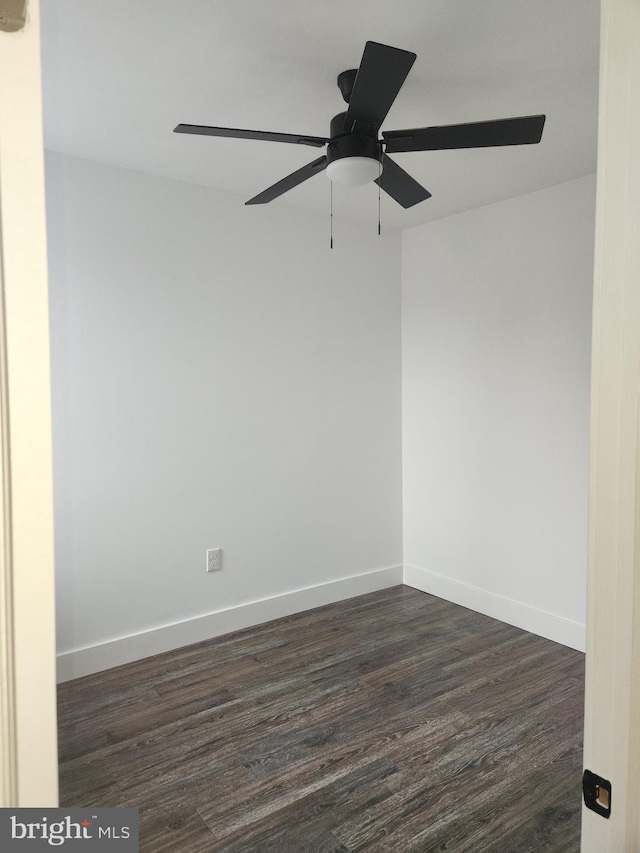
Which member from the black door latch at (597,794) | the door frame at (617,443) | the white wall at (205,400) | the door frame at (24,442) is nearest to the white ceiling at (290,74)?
the white wall at (205,400)

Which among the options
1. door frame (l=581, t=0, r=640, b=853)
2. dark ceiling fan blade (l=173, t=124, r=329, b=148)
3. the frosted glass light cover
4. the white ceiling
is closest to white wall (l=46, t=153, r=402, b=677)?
the white ceiling

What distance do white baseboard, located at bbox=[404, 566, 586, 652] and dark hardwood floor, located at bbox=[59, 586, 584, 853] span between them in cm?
8

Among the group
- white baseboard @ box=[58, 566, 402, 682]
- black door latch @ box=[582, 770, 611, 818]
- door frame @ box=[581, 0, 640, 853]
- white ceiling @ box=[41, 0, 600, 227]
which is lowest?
white baseboard @ box=[58, 566, 402, 682]

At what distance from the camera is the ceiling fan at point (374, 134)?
1608 mm

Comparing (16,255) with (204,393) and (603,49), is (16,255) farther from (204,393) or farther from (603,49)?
(204,393)

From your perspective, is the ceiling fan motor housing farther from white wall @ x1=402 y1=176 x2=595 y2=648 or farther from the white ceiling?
white wall @ x1=402 y1=176 x2=595 y2=648

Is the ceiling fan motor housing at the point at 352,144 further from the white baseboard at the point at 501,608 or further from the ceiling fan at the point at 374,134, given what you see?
the white baseboard at the point at 501,608

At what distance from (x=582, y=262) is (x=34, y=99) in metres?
3.04

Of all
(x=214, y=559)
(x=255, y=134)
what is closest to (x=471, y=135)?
(x=255, y=134)

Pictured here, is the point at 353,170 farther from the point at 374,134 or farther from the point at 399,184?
the point at 399,184

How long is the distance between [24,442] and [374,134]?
5.55 feet

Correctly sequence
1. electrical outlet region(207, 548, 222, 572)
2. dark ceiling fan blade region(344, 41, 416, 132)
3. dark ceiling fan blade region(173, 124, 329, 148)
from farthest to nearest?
electrical outlet region(207, 548, 222, 572), dark ceiling fan blade region(173, 124, 329, 148), dark ceiling fan blade region(344, 41, 416, 132)

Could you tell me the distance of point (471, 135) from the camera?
1.76 meters

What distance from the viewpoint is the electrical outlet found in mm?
3301
